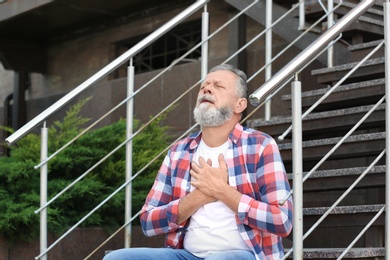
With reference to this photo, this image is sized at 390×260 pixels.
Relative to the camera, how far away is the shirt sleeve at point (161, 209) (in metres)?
3.53

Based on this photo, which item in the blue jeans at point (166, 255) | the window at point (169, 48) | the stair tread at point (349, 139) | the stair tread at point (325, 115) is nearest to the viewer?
the blue jeans at point (166, 255)

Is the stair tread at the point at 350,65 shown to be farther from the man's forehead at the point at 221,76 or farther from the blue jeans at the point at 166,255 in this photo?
the blue jeans at the point at 166,255

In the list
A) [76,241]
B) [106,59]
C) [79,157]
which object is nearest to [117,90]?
[106,59]

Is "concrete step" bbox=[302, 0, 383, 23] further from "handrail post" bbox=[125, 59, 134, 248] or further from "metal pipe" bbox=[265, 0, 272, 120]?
"handrail post" bbox=[125, 59, 134, 248]

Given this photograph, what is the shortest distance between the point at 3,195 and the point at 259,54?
302 centimetres

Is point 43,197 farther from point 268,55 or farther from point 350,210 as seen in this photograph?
point 268,55

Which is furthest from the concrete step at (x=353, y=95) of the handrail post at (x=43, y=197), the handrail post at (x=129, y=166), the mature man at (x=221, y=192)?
the handrail post at (x=43, y=197)

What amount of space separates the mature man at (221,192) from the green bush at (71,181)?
1.41 metres

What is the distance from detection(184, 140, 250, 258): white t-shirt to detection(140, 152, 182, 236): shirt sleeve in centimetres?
8

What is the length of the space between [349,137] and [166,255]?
1.69m

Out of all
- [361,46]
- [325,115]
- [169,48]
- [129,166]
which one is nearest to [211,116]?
[129,166]

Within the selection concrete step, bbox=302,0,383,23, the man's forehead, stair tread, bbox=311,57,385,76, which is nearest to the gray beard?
the man's forehead

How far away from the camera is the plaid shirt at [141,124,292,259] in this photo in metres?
3.32

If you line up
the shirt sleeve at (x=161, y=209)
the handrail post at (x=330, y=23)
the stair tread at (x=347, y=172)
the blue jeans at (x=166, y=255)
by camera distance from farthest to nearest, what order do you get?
the handrail post at (x=330, y=23), the stair tread at (x=347, y=172), the shirt sleeve at (x=161, y=209), the blue jeans at (x=166, y=255)
